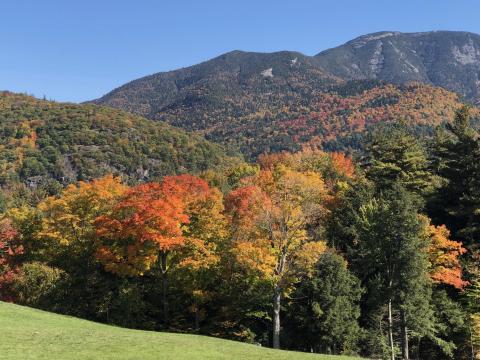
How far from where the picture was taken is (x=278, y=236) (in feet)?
130

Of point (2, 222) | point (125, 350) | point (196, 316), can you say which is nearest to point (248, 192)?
point (196, 316)

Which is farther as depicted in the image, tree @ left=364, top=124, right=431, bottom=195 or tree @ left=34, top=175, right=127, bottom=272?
tree @ left=364, top=124, right=431, bottom=195

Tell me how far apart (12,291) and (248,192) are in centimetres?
2391

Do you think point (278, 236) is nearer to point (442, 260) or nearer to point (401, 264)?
point (401, 264)

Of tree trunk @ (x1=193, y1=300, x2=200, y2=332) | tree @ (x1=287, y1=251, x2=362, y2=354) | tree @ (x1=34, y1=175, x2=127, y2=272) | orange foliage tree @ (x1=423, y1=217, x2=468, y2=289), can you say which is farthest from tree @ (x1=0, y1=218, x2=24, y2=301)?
orange foliage tree @ (x1=423, y1=217, x2=468, y2=289)

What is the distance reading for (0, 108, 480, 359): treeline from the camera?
123ft

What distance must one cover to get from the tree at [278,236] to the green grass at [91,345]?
10303 millimetres

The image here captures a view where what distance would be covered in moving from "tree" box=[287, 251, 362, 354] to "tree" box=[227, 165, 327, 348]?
4.18ft

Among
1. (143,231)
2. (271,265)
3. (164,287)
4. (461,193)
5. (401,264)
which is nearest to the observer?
(401,264)

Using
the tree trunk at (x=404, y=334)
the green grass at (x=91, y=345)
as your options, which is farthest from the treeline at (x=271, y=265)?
the green grass at (x=91, y=345)

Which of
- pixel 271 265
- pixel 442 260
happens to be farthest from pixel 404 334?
pixel 271 265

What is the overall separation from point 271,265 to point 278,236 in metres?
2.52

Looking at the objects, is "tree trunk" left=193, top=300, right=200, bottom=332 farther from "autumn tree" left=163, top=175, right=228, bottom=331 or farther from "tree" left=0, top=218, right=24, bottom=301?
"tree" left=0, top=218, right=24, bottom=301

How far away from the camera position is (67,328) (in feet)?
91.6
